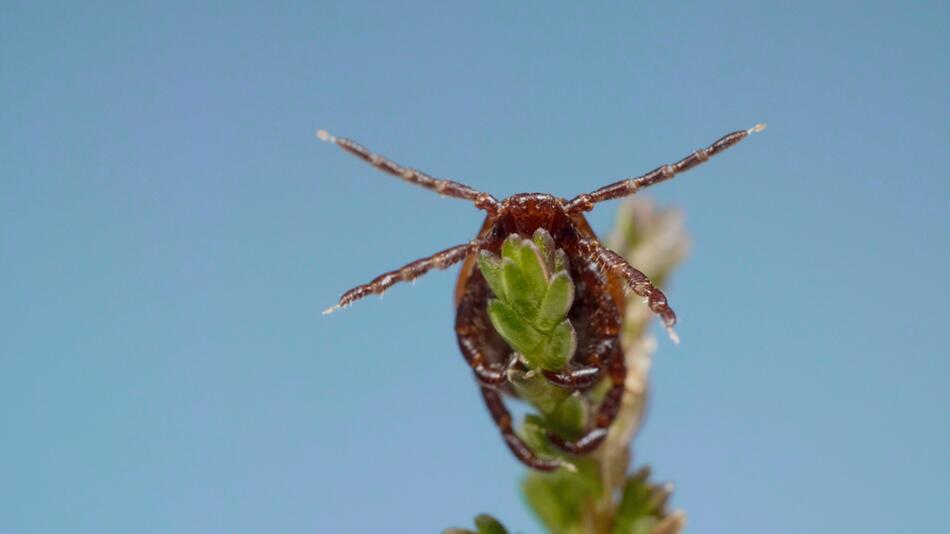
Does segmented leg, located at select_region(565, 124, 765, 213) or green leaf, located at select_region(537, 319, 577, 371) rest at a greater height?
segmented leg, located at select_region(565, 124, 765, 213)

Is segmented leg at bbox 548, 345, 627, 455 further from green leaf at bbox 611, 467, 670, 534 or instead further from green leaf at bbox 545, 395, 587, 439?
green leaf at bbox 611, 467, 670, 534

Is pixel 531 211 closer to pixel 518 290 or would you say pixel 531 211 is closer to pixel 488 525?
pixel 518 290

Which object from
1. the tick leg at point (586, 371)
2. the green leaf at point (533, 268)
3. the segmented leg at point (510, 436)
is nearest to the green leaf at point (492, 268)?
the green leaf at point (533, 268)

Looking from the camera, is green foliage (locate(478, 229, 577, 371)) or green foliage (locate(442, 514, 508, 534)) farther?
green foliage (locate(442, 514, 508, 534))

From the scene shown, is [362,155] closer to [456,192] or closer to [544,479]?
[456,192]

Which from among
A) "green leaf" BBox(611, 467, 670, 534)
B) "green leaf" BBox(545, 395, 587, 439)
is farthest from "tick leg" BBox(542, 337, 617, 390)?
"green leaf" BBox(611, 467, 670, 534)

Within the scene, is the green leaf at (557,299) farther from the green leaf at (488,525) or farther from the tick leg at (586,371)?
the green leaf at (488,525)
